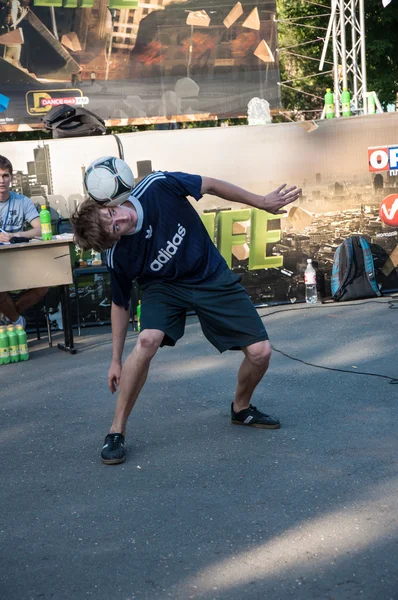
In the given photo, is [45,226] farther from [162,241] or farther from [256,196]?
[256,196]

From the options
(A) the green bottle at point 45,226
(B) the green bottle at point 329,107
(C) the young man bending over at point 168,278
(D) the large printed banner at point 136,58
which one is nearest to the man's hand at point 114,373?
(C) the young man bending over at point 168,278

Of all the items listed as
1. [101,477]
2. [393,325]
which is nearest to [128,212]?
[101,477]

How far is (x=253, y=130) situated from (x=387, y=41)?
15.6 metres

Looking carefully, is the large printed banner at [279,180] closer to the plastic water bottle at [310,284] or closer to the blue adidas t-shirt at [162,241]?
the plastic water bottle at [310,284]

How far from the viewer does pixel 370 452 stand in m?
5.07

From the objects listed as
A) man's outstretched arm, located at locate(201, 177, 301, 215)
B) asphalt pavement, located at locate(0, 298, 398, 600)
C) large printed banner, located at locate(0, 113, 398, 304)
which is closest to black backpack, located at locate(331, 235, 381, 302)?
large printed banner, located at locate(0, 113, 398, 304)

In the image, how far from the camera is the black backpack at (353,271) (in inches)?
416

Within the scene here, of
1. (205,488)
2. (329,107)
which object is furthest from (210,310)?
(329,107)

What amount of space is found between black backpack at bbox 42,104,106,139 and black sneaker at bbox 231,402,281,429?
560cm

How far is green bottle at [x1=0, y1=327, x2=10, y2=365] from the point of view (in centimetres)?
853

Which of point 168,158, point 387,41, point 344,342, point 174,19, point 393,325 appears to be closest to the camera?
point 344,342

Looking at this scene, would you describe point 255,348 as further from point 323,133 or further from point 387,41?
point 387,41

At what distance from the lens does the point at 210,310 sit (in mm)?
5277

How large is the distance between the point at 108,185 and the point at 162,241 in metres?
0.50
